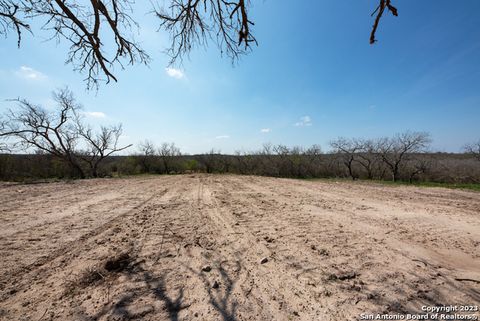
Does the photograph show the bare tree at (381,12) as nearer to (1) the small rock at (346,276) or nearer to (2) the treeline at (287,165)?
(1) the small rock at (346,276)

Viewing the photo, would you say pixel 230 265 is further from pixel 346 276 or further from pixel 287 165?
pixel 287 165

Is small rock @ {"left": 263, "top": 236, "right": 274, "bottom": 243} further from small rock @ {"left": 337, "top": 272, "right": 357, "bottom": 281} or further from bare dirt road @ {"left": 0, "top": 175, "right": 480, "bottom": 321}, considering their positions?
small rock @ {"left": 337, "top": 272, "right": 357, "bottom": 281}

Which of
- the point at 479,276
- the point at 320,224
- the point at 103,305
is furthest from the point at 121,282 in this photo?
the point at 479,276

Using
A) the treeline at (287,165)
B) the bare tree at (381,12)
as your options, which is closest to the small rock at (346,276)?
the bare tree at (381,12)

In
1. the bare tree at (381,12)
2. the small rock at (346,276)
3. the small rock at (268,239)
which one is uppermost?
the bare tree at (381,12)

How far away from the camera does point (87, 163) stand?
2286 centimetres

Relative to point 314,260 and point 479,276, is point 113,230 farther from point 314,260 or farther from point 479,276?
point 479,276

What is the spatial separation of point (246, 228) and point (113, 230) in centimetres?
285

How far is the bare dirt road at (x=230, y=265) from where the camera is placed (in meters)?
2.05

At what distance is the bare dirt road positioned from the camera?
6.73 ft

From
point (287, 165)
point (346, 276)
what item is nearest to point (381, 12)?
point (346, 276)

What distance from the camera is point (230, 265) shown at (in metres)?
2.84

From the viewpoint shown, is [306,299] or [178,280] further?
[178,280]

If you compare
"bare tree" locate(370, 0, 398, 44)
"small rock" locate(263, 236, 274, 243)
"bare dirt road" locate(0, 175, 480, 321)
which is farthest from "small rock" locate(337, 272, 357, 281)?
"bare tree" locate(370, 0, 398, 44)
